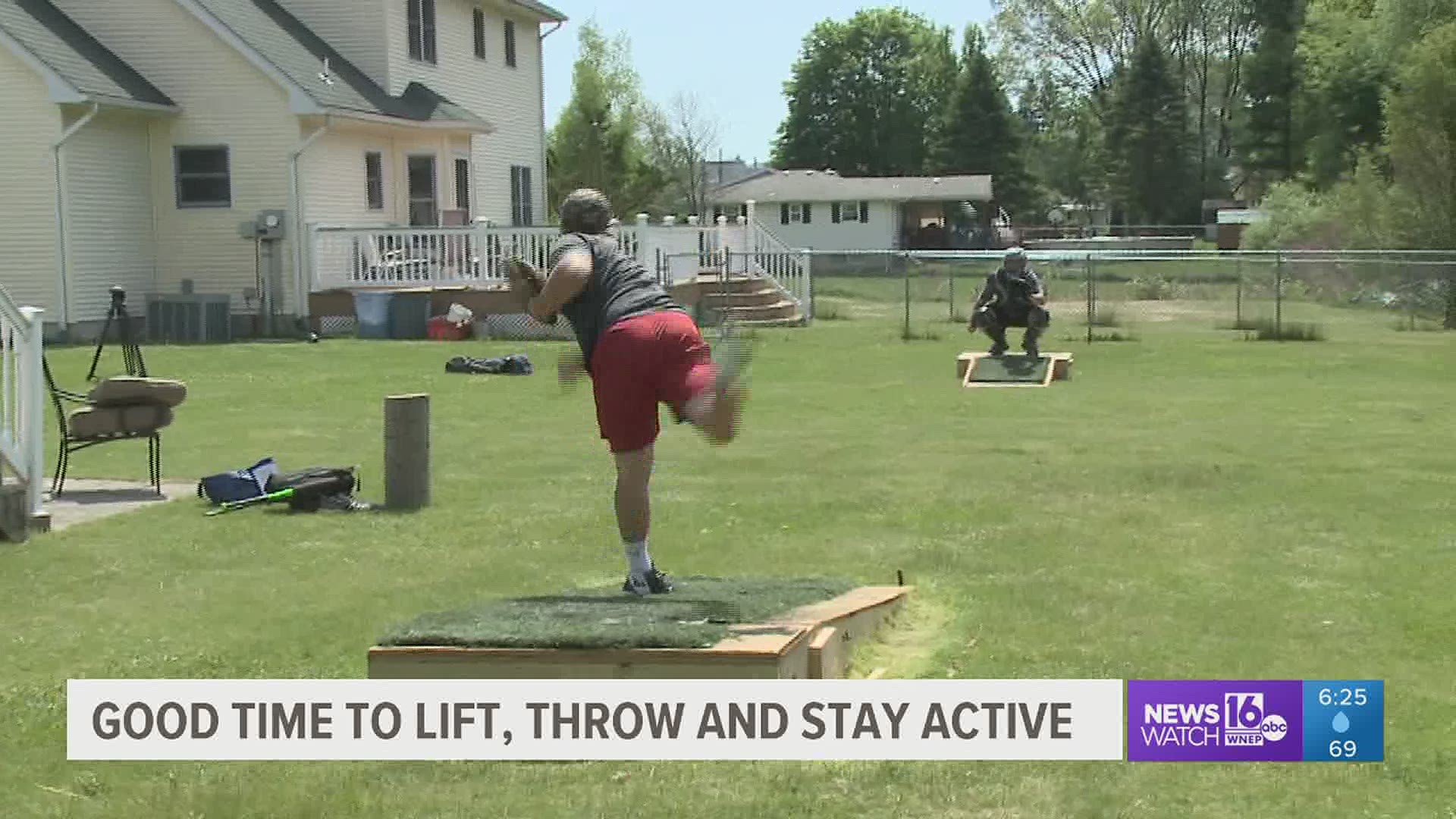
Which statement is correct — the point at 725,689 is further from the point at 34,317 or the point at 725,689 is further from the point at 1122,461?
the point at 1122,461

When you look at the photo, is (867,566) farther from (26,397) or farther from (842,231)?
(842,231)

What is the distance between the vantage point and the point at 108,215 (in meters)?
28.8

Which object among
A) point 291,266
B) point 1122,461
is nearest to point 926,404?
point 1122,461

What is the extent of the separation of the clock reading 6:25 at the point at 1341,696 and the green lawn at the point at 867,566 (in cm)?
19

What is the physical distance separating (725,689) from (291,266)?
25091 mm

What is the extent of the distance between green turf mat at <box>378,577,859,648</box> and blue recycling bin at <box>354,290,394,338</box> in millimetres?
21271

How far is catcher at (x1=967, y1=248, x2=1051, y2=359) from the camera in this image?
20.9 m

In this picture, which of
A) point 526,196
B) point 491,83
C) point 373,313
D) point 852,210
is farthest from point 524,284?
point 852,210

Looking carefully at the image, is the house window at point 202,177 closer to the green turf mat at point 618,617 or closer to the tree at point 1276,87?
the green turf mat at point 618,617

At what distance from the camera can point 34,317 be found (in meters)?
10.6

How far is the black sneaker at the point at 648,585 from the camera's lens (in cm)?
773

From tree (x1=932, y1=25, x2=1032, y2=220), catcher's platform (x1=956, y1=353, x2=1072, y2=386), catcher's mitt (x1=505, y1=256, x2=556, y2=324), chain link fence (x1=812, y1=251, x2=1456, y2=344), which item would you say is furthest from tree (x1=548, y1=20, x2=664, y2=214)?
catcher's mitt (x1=505, y1=256, x2=556, y2=324)

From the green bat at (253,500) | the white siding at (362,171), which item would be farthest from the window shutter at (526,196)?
the green bat at (253,500)

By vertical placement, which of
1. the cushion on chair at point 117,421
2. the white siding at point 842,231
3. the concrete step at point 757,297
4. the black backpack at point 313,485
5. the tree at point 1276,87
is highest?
the tree at point 1276,87
